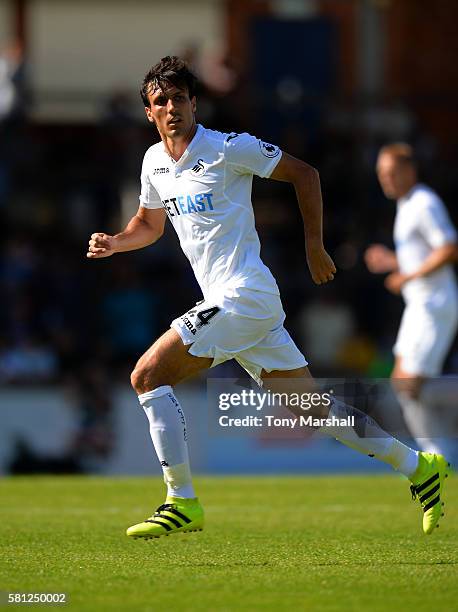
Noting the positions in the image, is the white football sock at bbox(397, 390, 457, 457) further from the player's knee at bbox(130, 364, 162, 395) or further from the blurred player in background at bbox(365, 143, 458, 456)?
the player's knee at bbox(130, 364, 162, 395)

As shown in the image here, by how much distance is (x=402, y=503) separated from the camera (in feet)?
33.7

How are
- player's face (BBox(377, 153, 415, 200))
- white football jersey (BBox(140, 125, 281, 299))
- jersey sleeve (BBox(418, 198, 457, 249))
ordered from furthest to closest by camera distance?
1. player's face (BBox(377, 153, 415, 200))
2. jersey sleeve (BBox(418, 198, 457, 249))
3. white football jersey (BBox(140, 125, 281, 299))

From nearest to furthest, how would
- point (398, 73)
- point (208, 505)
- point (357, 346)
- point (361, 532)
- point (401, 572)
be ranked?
point (401, 572)
point (361, 532)
point (208, 505)
point (357, 346)
point (398, 73)

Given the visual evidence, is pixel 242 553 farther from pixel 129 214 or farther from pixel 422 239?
pixel 129 214

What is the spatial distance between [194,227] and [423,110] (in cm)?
1355

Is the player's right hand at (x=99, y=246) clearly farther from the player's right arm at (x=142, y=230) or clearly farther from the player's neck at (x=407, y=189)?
the player's neck at (x=407, y=189)

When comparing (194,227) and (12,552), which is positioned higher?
(194,227)

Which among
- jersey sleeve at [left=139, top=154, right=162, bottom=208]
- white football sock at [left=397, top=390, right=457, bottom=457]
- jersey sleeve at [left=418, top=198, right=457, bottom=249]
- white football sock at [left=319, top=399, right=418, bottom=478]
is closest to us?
white football sock at [left=319, top=399, right=418, bottom=478]

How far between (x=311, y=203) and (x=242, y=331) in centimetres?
80

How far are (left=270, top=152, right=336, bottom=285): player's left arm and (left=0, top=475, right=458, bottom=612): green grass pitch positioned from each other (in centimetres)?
159

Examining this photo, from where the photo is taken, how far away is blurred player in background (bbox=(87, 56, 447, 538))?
7211 millimetres

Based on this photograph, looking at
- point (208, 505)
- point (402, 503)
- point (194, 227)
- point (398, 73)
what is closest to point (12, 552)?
point (194, 227)

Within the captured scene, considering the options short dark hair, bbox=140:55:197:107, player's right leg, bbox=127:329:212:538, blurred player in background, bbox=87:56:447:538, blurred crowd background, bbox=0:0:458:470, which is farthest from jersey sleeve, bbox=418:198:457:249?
player's right leg, bbox=127:329:212:538

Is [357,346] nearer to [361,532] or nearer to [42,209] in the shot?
[42,209]
